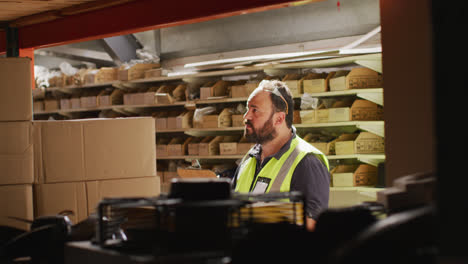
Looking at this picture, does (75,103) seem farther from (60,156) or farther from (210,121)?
(60,156)

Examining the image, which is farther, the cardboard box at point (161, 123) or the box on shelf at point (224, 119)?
the cardboard box at point (161, 123)

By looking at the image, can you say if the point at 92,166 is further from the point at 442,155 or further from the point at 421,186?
the point at 442,155

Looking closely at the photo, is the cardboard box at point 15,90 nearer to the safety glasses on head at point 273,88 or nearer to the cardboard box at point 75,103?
the safety glasses on head at point 273,88

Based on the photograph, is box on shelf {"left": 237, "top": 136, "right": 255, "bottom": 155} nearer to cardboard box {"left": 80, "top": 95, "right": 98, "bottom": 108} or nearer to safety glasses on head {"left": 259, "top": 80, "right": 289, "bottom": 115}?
safety glasses on head {"left": 259, "top": 80, "right": 289, "bottom": 115}

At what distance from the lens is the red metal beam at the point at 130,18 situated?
2957mm

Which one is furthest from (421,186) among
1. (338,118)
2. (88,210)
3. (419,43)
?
(338,118)

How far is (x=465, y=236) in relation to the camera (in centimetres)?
93

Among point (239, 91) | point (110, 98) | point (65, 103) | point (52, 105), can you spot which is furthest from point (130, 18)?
point (52, 105)

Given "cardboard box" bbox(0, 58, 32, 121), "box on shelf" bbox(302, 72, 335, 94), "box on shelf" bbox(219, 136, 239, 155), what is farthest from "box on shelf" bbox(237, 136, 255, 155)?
"cardboard box" bbox(0, 58, 32, 121)

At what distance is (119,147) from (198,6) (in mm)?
1105

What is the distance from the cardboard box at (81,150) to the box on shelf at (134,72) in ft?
12.0

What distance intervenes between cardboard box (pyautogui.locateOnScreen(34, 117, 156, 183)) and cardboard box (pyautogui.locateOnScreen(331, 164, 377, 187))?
2932mm

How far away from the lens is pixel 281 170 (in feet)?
9.97

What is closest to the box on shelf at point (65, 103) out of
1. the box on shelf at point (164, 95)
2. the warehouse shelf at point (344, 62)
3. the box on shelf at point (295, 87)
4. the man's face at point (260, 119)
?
the box on shelf at point (164, 95)
